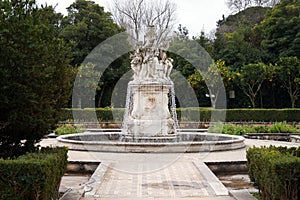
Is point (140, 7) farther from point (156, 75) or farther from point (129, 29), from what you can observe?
point (156, 75)

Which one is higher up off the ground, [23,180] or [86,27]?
[86,27]

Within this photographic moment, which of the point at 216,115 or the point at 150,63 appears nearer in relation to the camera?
the point at 150,63

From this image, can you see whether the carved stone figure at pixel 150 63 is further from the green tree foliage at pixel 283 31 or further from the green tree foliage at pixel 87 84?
the green tree foliage at pixel 283 31

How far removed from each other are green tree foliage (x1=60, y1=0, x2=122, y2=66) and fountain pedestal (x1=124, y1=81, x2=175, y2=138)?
19.7 metres

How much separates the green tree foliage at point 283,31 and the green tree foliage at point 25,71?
29309 millimetres

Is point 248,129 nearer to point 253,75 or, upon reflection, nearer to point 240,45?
point 253,75

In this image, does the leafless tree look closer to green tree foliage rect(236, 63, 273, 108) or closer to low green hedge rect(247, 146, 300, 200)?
green tree foliage rect(236, 63, 273, 108)

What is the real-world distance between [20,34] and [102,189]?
10.2 feet

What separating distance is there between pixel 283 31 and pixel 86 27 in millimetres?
16511

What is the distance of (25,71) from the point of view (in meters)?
6.57

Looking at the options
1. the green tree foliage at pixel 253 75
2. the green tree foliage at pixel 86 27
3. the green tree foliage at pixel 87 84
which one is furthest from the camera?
the green tree foliage at pixel 86 27

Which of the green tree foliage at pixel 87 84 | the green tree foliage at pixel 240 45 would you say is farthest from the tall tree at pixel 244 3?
the green tree foliage at pixel 87 84

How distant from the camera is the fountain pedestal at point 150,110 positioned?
15.8 meters

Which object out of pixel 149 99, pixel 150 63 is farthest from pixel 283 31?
pixel 149 99
